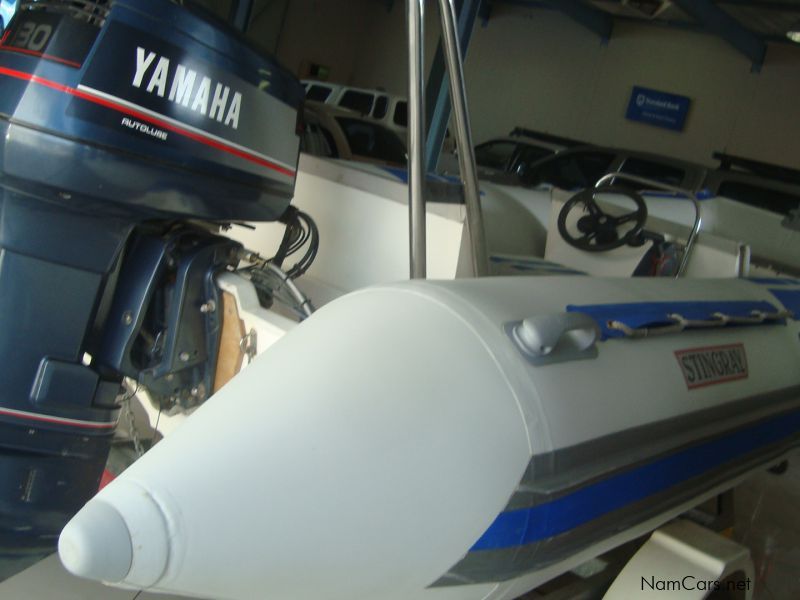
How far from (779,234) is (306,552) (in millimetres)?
3515

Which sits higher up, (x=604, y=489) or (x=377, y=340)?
(x=377, y=340)

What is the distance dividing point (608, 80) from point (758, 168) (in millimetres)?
2387

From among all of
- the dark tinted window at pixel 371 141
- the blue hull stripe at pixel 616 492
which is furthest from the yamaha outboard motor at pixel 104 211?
the dark tinted window at pixel 371 141

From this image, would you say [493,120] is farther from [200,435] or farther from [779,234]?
[200,435]

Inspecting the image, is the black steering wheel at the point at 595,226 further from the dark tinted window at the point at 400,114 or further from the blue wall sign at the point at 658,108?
the blue wall sign at the point at 658,108

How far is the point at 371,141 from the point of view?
599 centimetres

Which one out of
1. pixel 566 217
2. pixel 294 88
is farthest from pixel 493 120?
pixel 294 88

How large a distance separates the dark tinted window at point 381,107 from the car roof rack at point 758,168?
314 cm

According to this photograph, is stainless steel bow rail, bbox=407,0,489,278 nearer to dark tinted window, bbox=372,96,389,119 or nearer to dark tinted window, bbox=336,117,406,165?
dark tinted window, bbox=336,117,406,165

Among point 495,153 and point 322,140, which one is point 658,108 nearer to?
point 495,153

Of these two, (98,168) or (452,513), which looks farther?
(98,168)

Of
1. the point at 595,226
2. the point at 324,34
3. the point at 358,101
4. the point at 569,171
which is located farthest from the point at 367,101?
the point at 595,226

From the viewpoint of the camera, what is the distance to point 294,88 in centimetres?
153

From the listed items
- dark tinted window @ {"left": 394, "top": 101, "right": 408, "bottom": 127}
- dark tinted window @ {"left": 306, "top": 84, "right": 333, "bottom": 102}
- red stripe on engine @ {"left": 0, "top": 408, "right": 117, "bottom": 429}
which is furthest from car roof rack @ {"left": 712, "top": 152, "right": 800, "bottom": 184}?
red stripe on engine @ {"left": 0, "top": 408, "right": 117, "bottom": 429}
